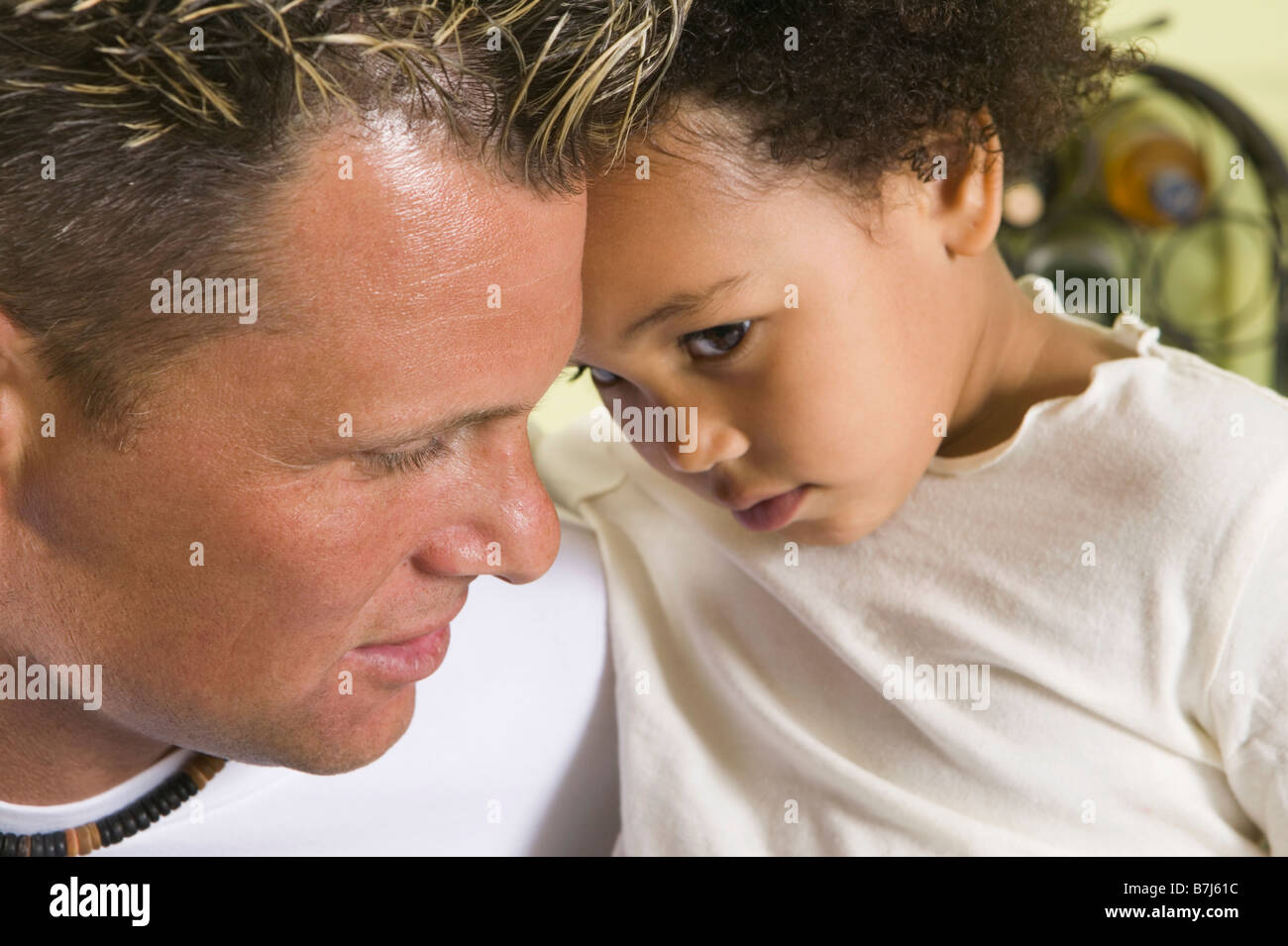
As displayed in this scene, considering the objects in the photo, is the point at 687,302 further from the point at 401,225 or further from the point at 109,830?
the point at 109,830

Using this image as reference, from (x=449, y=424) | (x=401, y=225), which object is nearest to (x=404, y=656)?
(x=449, y=424)

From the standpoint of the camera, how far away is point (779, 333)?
107cm

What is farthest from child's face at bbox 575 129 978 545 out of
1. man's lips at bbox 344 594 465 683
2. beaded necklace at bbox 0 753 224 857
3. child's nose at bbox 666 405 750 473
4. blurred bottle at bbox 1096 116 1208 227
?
blurred bottle at bbox 1096 116 1208 227

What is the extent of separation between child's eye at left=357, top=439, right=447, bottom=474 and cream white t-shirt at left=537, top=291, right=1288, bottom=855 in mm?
406

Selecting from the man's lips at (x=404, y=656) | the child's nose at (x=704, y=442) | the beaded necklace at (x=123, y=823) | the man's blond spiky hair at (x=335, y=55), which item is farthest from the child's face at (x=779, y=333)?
the beaded necklace at (x=123, y=823)

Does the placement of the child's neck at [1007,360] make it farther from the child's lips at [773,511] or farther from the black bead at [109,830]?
the black bead at [109,830]

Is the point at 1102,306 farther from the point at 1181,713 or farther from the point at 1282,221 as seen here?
the point at 1181,713

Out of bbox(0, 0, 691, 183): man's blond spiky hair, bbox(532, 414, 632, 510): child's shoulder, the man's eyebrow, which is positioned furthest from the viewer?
bbox(532, 414, 632, 510): child's shoulder

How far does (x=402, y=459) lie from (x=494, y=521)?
81 millimetres

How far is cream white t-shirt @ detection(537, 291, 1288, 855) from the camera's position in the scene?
1034 millimetres

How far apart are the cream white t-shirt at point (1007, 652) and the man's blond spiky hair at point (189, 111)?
20.3 inches

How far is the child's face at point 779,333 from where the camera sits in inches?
39.8

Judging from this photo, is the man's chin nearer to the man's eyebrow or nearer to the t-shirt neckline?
the man's eyebrow
